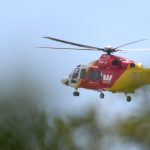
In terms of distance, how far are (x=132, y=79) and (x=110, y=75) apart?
1867mm

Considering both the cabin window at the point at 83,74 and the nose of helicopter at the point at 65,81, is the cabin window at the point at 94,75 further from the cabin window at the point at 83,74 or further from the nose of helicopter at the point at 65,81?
the nose of helicopter at the point at 65,81

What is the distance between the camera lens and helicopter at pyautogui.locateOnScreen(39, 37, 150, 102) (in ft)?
100

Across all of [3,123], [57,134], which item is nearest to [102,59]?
[57,134]

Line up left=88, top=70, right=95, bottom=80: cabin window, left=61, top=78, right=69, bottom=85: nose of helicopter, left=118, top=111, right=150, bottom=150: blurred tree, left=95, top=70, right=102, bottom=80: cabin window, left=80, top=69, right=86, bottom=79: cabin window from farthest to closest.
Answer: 1. left=61, top=78, right=69, bottom=85: nose of helicopter
2. left=80, top=69, right=86, bottom=79: cabin window
3. left=88, top=70, right=95, bottom=80: cabin window
4. left=95, top=70, right=102, bottom=80: cabin window
5. left=118, top=111, right=150, bottom=150: blurred tree

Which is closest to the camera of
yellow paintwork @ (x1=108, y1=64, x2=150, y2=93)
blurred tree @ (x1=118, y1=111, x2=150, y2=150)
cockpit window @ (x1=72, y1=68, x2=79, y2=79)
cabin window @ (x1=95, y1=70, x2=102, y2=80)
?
blurred tree @ (x1=118, y1=111, x2=150, y2=150)

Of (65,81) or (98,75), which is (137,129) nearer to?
(98,75)

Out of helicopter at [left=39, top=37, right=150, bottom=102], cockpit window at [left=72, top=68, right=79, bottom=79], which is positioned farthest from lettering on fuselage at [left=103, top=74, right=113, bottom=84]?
cockpit window at [left=72, top=68, right=79, bottom=79]

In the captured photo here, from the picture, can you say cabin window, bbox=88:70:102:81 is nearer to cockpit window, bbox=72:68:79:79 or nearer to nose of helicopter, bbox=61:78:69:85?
cockpit window, bbox=72:68:79:79

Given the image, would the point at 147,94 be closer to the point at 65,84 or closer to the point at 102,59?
the point at 102,59

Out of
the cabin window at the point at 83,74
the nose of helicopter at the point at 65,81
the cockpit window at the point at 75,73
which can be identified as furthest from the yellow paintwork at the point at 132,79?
the nose of helicopter at the point at 65,81

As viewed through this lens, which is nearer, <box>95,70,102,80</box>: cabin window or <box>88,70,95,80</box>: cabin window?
<box>95,70,102,80</box>: cabin window

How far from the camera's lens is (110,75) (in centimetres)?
3225

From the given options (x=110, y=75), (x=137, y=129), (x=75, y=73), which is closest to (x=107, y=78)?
(x=110, y=75)

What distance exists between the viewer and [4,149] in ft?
86.5
